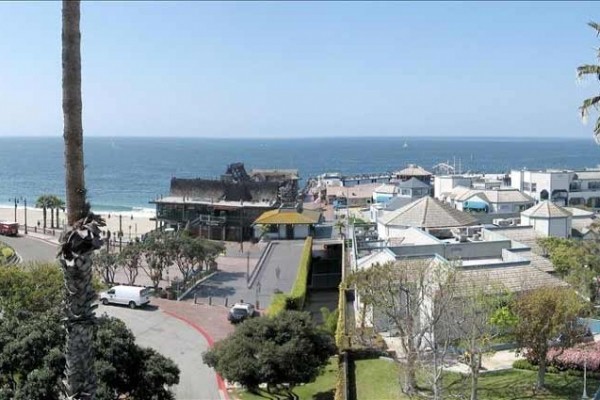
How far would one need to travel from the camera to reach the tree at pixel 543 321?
69.5 feet

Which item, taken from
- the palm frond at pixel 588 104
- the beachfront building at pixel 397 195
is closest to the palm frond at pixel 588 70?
the palm frond at pixel 588 104

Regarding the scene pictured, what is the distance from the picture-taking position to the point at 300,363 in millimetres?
21312

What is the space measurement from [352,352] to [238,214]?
40.2 metres

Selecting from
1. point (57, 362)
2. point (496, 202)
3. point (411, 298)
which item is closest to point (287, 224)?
point (496, 202)

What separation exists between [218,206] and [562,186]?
37.1 m

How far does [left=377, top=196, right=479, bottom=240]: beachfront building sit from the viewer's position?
43.5 meters

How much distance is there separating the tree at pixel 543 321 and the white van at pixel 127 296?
2277cm

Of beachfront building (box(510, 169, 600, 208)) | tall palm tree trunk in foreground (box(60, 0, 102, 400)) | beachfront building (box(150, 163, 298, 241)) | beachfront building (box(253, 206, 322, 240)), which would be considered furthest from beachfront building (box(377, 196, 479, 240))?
tall palm tree trunk in foreground (box(60, 0, 102, 400))

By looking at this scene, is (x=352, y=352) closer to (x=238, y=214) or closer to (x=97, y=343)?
(x=97, y=343)

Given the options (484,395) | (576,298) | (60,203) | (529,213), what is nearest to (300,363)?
(484,395)

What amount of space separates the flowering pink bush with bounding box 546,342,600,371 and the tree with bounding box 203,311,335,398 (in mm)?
8459

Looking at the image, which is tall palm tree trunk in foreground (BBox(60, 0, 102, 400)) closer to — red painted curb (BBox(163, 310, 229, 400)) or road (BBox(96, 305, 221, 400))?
road (BBox(96, 305, 221, 400))

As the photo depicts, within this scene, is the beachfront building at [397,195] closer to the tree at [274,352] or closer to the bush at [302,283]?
the bush at [302,283]

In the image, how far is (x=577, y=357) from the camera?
23.8 m
